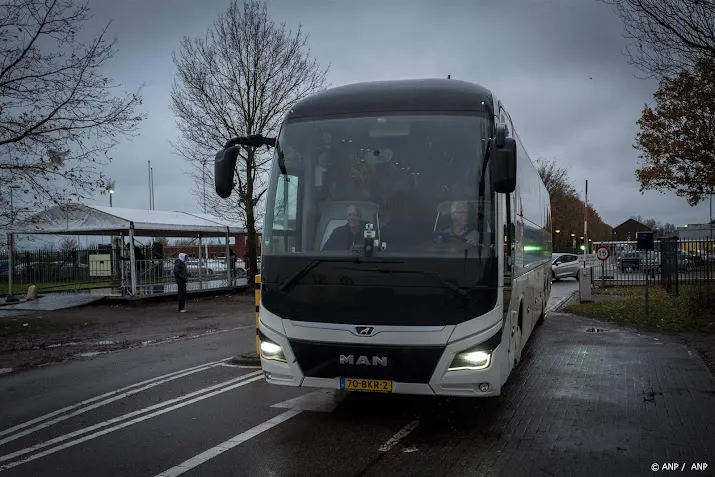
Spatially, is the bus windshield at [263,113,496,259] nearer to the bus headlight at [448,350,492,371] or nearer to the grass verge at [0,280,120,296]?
the bus headlight at [448,350,492,371]

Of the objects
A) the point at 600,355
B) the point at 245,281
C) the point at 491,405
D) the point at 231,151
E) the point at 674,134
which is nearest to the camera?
the point at 231,151

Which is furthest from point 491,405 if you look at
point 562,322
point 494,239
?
point 562,322

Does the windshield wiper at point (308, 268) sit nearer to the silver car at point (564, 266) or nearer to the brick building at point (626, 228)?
the silver car at point (564, 266)

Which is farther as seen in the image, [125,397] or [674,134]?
[674,134]

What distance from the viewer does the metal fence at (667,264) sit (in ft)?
68.1

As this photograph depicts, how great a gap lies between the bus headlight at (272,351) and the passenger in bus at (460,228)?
194 cm

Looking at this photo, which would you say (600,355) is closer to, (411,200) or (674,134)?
(411,200)

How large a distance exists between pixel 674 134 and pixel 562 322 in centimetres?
1400

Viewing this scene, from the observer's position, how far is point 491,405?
701cm

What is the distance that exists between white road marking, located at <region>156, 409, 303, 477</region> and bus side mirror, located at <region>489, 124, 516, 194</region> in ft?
10.8

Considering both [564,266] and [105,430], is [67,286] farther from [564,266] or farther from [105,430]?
[564,266]

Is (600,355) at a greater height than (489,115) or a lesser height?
lesser

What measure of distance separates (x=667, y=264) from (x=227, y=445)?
21.2 meters

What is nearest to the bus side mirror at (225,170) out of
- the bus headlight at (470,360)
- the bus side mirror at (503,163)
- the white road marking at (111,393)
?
the bus side mirror at (503,163)
